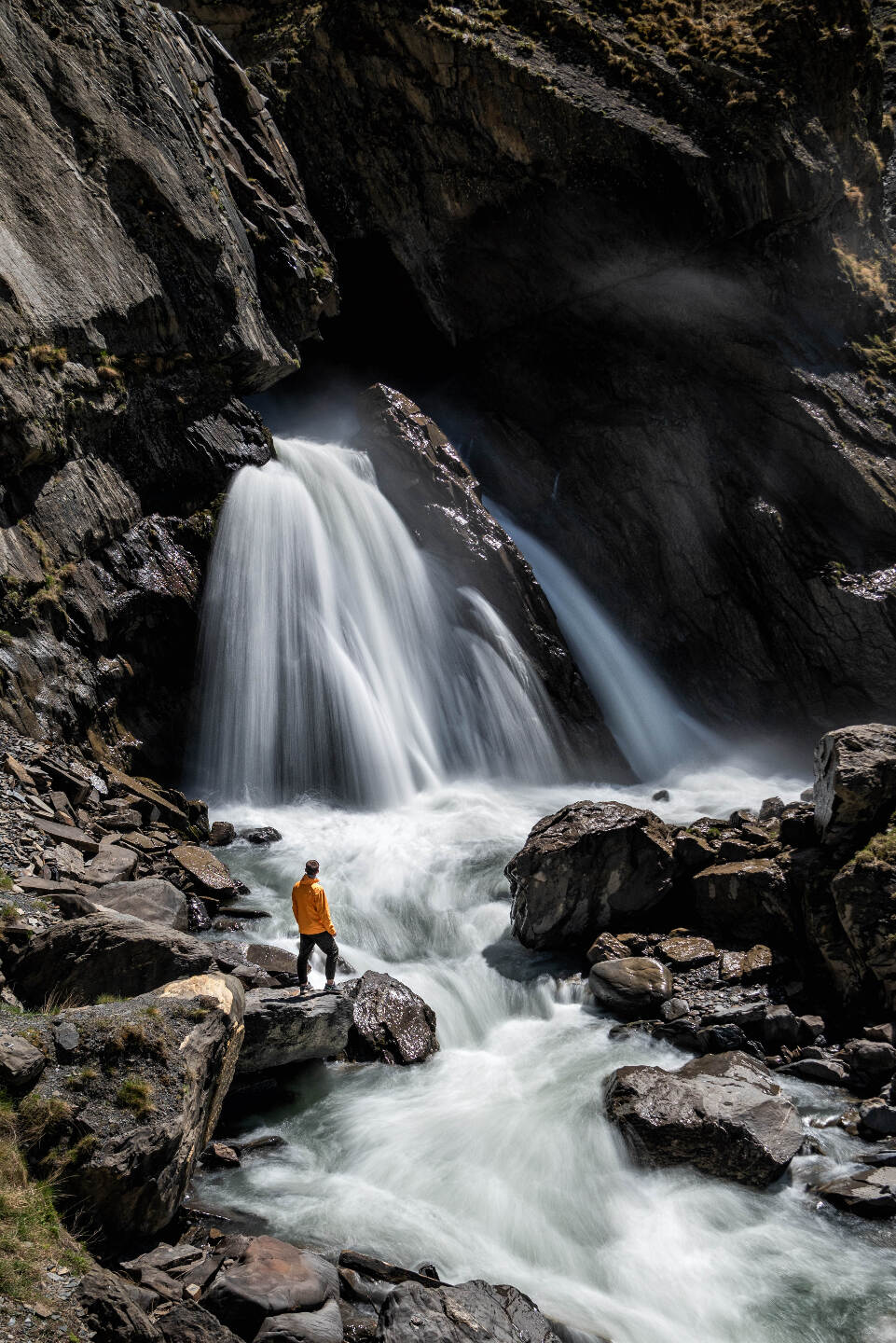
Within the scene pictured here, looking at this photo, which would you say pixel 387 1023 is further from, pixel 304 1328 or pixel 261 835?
pixel 261 835

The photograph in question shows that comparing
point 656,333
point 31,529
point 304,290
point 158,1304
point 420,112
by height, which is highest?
point 420,112

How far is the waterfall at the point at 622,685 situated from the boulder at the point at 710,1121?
621 inches

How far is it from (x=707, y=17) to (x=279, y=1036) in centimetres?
3368

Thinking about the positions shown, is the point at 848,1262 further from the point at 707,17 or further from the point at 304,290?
the point at 707,17

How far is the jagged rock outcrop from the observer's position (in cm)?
1432

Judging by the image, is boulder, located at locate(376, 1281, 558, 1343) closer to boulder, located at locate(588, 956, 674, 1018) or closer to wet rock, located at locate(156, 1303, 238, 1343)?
wet rock, located at locate(156, 1303, 238, 1343)

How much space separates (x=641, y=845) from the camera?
12641mm

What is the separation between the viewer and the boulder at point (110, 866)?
10141 millimetres

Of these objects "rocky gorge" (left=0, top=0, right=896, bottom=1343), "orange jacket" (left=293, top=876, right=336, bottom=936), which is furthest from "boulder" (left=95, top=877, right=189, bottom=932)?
"orange jacket" (left=293, top=876, right=336, bottom=936)

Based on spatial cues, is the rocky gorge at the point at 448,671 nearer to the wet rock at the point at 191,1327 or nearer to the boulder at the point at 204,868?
the wet rock at the point at 191,1327

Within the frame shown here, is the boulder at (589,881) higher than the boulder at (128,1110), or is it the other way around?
the boulder at (128,1110)

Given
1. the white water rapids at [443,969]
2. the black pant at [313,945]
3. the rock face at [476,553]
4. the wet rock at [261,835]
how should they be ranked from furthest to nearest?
the rock face at [476,553] < the wet rock at [261,835] < the black pant at [313,945] < the white water rapids at [443,969]

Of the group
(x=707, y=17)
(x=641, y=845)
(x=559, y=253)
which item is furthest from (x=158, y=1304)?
(x=707, y=17)

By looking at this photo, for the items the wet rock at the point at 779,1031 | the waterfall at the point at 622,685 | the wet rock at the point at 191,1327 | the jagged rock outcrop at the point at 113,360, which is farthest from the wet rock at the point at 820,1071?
the waterfall at the point at 622,685
